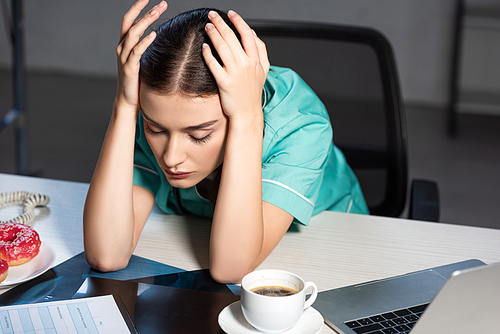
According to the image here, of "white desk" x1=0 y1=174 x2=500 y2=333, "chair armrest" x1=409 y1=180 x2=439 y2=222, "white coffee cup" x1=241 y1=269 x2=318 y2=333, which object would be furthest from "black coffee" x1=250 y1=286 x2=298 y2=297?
"chair armrest" x1=409 y1=180 x2=439 y2=222

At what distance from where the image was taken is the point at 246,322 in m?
0.63

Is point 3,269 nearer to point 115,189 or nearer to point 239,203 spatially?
point 115,189

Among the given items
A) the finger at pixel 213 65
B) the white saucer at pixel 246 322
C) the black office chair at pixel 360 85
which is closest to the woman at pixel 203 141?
the finger at pixel 213 65

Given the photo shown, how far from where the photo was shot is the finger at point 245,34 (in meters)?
0.77

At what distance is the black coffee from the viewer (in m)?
0.62

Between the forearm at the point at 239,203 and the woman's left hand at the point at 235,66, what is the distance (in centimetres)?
3

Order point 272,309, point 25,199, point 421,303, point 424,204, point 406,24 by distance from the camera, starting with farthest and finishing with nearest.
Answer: point 406,24
point 424,204
point 25,199
point 421,303
point 272,309

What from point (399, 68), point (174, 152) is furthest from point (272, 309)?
point (399, 68)

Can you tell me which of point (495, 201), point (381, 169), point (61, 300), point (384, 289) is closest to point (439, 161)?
point (495, 201)

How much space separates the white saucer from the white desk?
0.36ft

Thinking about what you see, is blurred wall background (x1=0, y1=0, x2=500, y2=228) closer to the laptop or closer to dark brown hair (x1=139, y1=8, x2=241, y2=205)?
the laptop

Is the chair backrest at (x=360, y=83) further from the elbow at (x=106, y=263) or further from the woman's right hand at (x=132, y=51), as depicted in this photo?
the elbow at (x=106, y=263)

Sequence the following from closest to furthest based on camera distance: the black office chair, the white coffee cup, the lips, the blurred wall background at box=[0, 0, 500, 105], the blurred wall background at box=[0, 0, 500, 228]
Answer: the white coffee cup, the lips, the black office chair, the blurred wall background at box=[0, 0, 500, 228], the blurred wall background at box=[0, 0, 500, 105]

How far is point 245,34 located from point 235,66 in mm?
60
